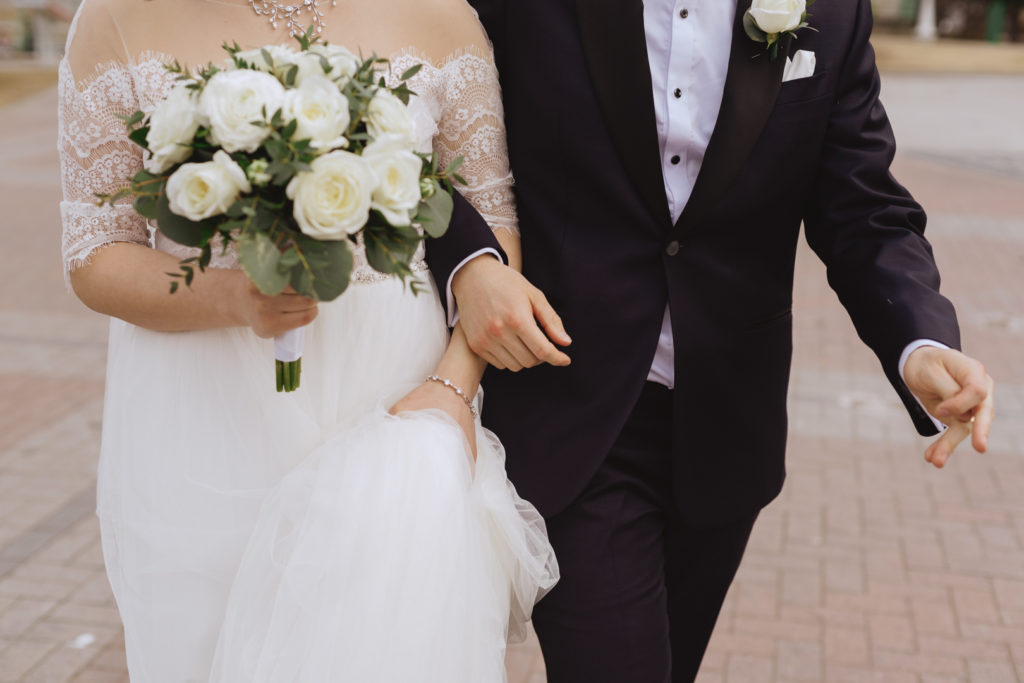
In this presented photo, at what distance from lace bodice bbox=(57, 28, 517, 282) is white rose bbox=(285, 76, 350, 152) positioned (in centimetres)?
37

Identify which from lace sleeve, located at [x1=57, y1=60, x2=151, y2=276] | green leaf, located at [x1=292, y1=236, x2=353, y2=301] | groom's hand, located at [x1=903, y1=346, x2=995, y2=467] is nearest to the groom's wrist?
green leaf, located at [x1=292, y1=236, x2=353, y2=301]

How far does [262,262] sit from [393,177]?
0.76 ft

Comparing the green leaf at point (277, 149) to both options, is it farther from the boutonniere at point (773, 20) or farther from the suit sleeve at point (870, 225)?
the suit sleeve at point (870, 225)

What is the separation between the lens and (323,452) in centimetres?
199

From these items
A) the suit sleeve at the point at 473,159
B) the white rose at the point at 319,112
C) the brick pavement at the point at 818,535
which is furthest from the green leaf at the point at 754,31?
the brick pavement at the point at 818,535

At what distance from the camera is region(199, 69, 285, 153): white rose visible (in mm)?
1574

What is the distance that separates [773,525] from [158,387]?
3.07 meters

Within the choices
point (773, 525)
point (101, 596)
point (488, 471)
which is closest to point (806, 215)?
→ point (488, 471)

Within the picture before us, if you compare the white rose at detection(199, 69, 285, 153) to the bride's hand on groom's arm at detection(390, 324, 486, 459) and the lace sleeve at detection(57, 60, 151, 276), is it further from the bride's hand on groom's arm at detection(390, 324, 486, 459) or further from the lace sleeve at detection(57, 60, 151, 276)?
the bride's hand on groom's arm at detection(390, 324, 486, 459)

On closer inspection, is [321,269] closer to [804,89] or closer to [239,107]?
[239,107]

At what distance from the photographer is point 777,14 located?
1968mm

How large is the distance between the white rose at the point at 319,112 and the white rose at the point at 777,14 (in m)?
0.81

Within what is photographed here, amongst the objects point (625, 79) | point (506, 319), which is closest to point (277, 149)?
point (506, 319)

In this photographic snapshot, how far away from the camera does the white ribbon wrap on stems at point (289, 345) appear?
1868 mm
